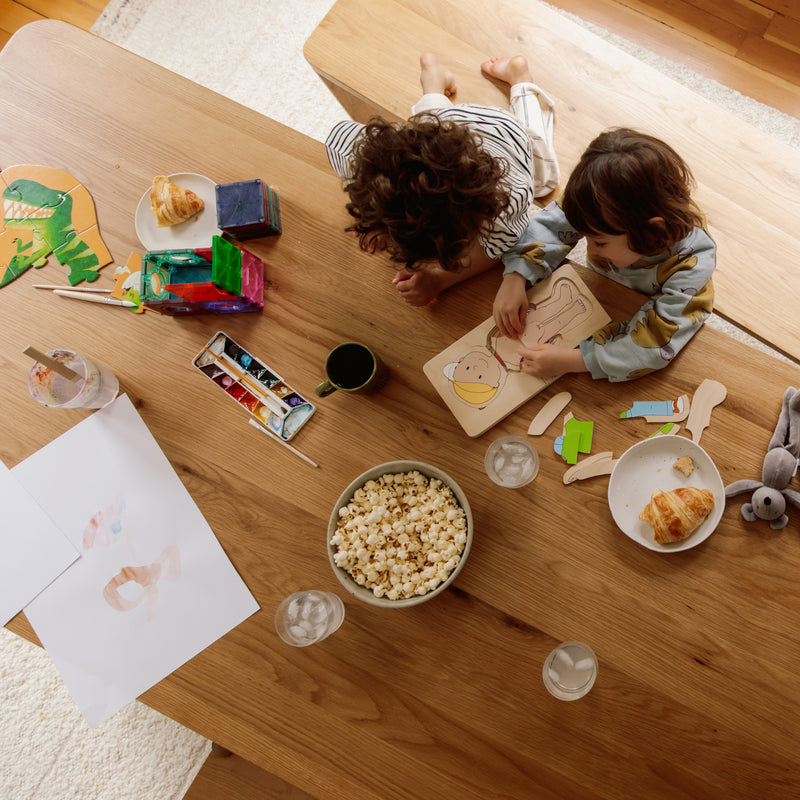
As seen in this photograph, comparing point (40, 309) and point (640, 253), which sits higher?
point (640, 253)

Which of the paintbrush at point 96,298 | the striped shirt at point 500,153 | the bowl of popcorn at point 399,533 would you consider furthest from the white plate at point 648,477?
the paintbrush at point 96,298

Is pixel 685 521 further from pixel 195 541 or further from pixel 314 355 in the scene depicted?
pixel 195 541

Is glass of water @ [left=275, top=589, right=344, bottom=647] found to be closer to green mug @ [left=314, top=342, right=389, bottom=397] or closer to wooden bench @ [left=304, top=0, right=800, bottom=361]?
green mug @ [left=314, top=342, right=389, bottom=397]

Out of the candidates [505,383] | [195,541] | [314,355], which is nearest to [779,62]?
[505,383]

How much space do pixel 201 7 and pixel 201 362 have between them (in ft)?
5.10

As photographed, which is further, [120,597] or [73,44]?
[73,44]

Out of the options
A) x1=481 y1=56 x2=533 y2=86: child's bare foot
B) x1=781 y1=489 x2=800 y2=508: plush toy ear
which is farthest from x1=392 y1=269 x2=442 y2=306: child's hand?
x1=781 y1=489 x2=800 y2=508: plush toy ear

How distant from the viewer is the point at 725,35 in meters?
1.65

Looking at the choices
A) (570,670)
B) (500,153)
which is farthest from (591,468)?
(500,153)

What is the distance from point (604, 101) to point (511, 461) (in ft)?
2.26

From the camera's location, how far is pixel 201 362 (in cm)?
92

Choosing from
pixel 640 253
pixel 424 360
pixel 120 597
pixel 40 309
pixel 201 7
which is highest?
pixel 640 253

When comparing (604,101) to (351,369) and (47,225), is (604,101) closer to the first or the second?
(351,369)

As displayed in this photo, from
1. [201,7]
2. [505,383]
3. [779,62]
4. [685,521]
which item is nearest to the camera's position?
[685,521]
